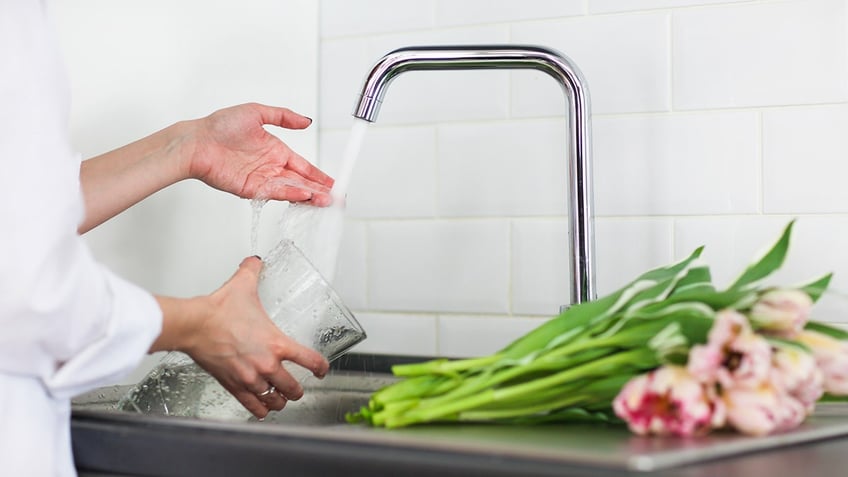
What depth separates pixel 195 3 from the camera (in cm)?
143

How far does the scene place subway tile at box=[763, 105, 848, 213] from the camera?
1.20 metres

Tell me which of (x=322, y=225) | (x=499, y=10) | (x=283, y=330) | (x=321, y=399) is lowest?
(x=321, y=399)

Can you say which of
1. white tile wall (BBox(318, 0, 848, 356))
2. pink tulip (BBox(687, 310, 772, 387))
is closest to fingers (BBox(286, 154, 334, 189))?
white tile wall (BBox(318, 0, 848, 356))

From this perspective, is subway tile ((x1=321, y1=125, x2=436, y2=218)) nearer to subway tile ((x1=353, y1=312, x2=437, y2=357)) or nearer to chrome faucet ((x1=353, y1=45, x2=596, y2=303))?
subway tile ((x1=353, y1=312, x2=437, y2=357))

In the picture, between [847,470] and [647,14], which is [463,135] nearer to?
[647,14]

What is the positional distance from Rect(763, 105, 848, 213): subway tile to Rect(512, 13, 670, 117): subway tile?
0.15m

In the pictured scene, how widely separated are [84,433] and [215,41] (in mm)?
785

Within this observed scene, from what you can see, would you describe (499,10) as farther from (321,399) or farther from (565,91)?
(321,399)

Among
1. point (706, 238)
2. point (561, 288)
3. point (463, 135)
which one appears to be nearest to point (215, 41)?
point (463, 135)

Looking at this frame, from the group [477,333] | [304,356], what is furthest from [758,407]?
[477,333]

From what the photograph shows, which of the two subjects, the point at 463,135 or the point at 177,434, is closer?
the point at 177,434

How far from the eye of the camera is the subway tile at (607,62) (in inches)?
51.1

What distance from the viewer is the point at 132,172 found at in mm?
1138

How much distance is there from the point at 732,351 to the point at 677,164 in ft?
2.04
